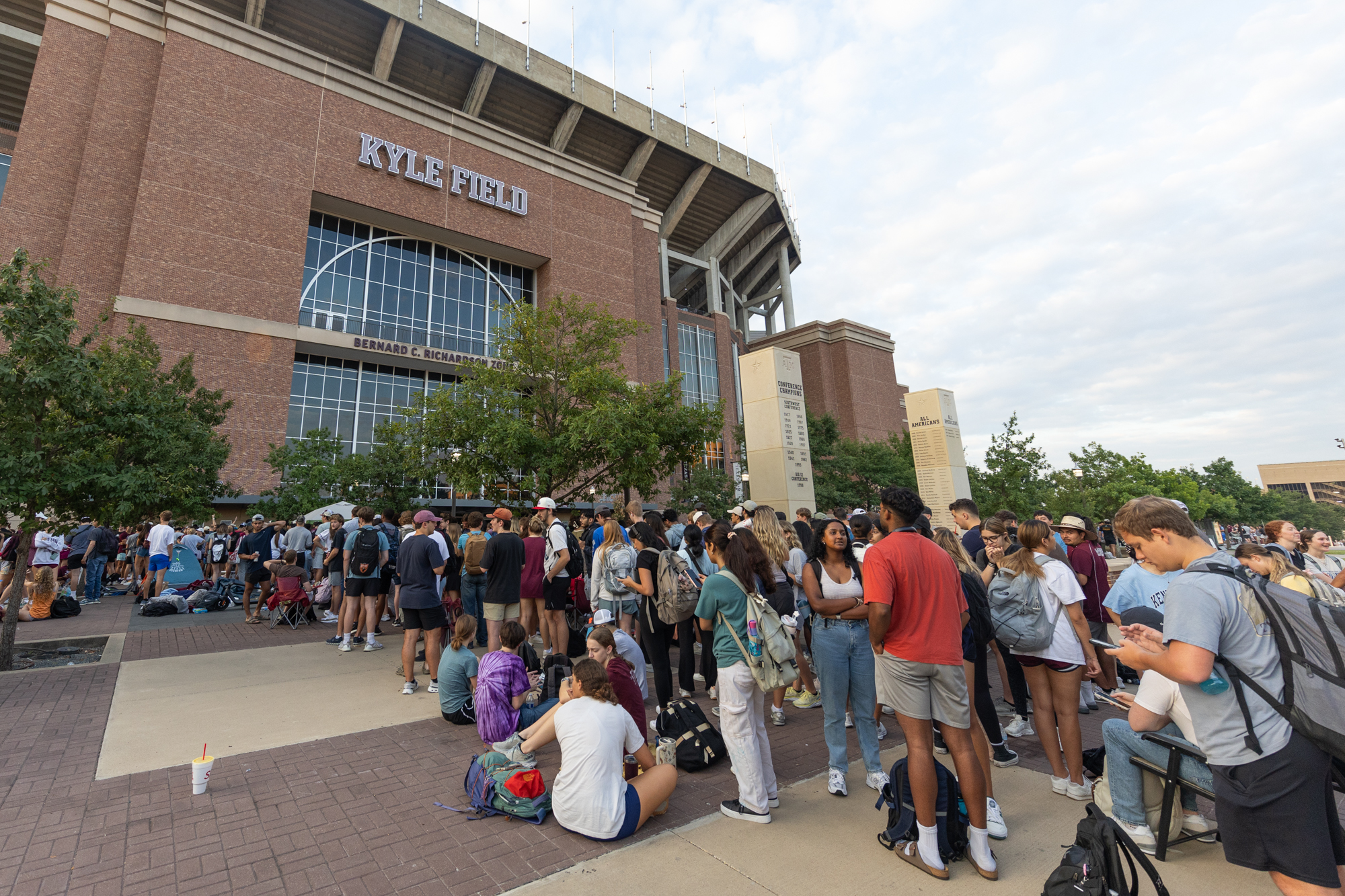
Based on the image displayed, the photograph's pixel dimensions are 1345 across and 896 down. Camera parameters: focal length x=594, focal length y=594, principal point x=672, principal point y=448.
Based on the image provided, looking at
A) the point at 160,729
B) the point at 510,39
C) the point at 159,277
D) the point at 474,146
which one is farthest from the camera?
the point at 510,39

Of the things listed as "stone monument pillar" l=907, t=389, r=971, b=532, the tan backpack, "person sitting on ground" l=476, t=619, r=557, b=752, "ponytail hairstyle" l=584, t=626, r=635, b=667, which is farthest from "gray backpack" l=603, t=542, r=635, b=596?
"stone monument pillar" l=907, t=389, r=971, b=532

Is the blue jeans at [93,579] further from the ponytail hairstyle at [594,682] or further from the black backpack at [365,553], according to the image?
the ponytail hairstyle at [594,682]

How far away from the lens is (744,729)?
3.76 m

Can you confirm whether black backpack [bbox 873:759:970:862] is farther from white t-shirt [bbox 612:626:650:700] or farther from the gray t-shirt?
white t-shirt [bbox 612:626:650:700]

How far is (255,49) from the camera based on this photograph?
25.2 metres

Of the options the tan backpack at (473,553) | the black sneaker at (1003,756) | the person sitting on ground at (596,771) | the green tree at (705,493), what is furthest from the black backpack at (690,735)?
the green tree at (705,493)

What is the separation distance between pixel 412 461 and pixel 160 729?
1038 cm

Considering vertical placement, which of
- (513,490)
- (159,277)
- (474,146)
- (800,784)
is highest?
(474,146)

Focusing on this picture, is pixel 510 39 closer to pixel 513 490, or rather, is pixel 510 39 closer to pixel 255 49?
pixel 255 49

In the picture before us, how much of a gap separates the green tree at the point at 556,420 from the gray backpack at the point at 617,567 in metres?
6.76

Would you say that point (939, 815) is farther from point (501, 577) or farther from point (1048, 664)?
point (501, 577)

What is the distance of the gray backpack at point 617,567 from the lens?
21.6 ft

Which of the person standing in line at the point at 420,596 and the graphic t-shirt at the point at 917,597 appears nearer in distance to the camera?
the graphic t-shirt at the point at 917,597

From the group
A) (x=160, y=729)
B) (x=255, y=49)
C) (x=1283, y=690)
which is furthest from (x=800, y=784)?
(x=255, y=49)
